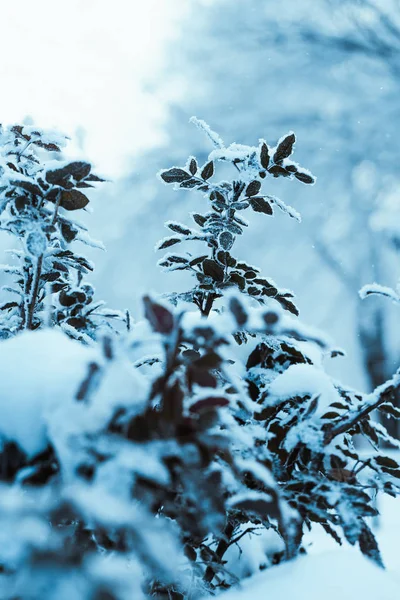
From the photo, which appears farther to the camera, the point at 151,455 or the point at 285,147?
the point at 285,147

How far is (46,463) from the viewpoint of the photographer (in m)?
0.58

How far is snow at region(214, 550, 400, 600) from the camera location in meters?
0.65

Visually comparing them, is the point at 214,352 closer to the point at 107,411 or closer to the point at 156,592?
the point at 107,411

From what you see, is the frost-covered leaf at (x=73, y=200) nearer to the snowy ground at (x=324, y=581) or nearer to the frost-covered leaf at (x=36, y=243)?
the frost-covered leaf at (x=36, y=243)

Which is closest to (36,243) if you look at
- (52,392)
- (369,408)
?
(52,392)

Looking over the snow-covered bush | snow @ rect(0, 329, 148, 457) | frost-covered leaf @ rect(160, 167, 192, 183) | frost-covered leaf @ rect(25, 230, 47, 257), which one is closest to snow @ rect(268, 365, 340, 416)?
the snow-covered bush

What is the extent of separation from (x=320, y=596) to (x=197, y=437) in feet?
1.02

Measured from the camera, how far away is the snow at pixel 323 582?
65 centimetres

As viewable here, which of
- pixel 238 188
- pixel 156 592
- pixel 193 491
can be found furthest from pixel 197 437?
pixel 238 188

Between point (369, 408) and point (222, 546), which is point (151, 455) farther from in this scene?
point (222, 546)

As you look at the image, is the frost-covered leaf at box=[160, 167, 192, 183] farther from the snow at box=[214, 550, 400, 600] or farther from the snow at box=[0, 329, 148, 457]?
the snow at box=[214, 550, 400, 600]

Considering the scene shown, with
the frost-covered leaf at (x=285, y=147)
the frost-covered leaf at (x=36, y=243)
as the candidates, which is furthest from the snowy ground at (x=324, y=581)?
the frost-covered leaf at (x=285, y=147)

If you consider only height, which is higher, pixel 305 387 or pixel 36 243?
pixel 36 243

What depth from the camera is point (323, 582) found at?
675 millimetres
